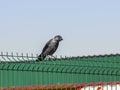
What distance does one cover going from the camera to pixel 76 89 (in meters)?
17.1

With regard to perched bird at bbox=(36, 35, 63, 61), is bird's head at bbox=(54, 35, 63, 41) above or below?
above

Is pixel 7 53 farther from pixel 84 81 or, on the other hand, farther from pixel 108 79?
pixel 108 79

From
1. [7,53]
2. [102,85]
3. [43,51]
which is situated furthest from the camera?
[43,51]

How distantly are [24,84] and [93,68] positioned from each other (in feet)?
20.1

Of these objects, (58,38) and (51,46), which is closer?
(51,46)

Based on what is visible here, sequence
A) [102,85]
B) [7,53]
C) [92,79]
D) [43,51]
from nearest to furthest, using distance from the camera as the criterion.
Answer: [7,53], [102,85], [92,79], [43,51]

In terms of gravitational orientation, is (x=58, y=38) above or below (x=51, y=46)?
above

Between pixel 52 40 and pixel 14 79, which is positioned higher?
pixel 52 40

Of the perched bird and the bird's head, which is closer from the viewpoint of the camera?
the perched bird

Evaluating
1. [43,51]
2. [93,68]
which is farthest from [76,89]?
[43,51]

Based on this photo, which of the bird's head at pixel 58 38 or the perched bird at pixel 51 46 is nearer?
the perched bird at pixel 51 46

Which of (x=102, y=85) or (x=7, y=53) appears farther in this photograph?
(x=102, y=85)

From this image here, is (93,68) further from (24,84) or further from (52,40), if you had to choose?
(52,40)

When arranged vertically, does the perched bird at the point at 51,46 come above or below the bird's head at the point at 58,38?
below
